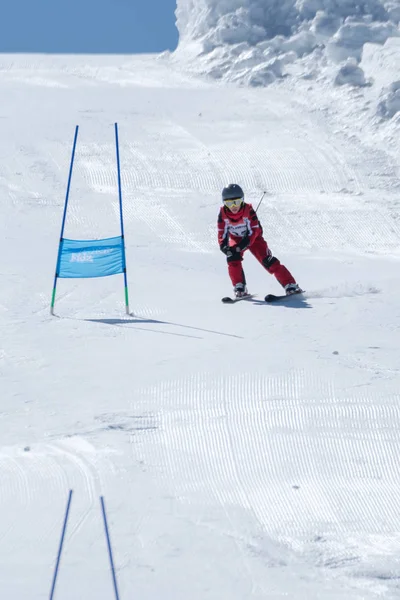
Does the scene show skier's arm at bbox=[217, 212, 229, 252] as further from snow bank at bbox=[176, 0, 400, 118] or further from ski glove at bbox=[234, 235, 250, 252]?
snow bank at bbox=[176, 0, 400, 118]

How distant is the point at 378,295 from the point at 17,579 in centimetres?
582

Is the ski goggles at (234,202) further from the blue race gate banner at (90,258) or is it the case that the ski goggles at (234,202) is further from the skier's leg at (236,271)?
the blue race gate banner at (90,258)

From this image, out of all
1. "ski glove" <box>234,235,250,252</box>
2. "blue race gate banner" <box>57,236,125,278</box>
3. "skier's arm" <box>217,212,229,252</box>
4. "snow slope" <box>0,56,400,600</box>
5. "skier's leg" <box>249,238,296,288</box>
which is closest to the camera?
"snow slope" <box>0,56,400,600</box>

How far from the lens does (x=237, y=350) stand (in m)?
7.36

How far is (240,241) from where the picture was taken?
9.55 metres

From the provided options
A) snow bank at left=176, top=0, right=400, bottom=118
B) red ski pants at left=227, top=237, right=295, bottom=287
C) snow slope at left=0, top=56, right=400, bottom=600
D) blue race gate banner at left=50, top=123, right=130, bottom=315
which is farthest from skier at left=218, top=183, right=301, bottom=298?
snow bank at left=176, top=0, right=400, bottom=118

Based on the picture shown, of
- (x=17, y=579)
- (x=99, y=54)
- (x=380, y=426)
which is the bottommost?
(x=17, y=579)

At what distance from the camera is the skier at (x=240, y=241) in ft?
30.8

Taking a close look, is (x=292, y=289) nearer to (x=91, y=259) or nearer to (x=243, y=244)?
(x=243, y=244)

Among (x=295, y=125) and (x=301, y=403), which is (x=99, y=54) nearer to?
(x=295, y=125)

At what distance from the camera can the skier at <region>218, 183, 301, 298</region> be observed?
9.38m

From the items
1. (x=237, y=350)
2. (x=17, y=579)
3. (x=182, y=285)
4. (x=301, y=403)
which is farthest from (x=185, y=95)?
(x=17, y=579)

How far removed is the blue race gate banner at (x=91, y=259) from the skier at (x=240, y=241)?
4.11ft

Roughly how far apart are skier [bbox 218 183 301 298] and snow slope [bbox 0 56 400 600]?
1.05 feet
